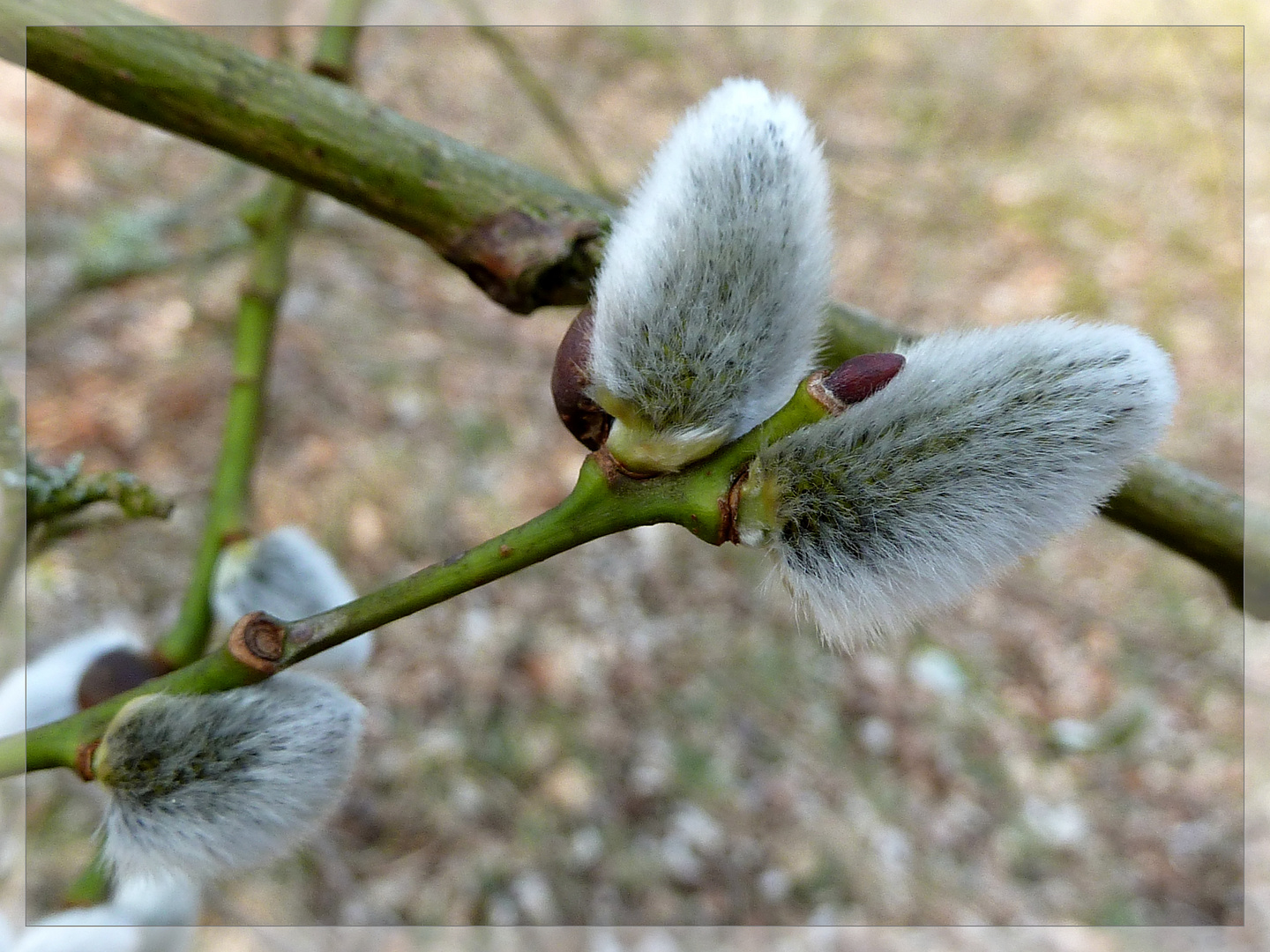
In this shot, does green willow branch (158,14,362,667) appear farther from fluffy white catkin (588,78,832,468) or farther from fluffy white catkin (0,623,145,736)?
fluffy white catkin (588,78,832,468)

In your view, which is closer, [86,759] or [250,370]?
[86,759]

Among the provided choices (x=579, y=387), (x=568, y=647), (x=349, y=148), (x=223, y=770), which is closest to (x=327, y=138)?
(x=349, y=148)

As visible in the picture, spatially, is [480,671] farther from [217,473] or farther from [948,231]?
[948,231]

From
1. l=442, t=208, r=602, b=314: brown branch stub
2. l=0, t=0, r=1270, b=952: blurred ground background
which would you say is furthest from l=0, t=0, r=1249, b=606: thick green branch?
l=0, t=0, r=1270, b=952: blurred ground background

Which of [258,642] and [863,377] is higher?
[863,377]

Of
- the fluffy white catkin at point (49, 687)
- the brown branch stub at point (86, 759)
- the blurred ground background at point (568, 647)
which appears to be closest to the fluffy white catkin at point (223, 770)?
the brown branch stub at point (86, 759)

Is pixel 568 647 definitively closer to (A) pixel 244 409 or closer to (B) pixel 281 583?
(A) pixel 244 409
